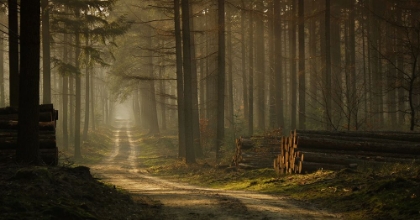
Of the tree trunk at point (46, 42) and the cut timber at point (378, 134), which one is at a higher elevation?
the tree trunk at point (46, 42)

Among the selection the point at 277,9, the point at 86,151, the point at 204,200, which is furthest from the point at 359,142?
the point at 86,151

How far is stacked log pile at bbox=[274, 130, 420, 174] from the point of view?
15266mm

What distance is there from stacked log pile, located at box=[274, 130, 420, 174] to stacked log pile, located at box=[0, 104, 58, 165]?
8.04 meters

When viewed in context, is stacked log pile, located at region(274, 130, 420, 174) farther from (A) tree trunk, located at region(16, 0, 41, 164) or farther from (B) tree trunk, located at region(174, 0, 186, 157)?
(B) tree trunk, located at region(174, 0, 186, 157)

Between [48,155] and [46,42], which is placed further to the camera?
[46,42]

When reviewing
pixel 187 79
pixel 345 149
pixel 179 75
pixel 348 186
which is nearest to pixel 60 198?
pixel 348 186

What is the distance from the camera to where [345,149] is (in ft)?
52.0

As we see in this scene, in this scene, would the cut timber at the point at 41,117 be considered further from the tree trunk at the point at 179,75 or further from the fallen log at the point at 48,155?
the tree trunk at the point at 179,75

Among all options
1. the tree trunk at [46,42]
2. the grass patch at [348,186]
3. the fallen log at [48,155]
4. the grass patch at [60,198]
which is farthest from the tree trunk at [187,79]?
the grass patch at [60,198]

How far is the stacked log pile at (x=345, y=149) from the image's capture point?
1527 centimetres

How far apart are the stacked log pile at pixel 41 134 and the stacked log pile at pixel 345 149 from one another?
8042 mm

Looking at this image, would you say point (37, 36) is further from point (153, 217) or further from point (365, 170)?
point (365, 170)

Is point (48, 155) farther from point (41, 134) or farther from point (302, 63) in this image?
point (302, 63)

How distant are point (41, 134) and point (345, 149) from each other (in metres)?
9.92
